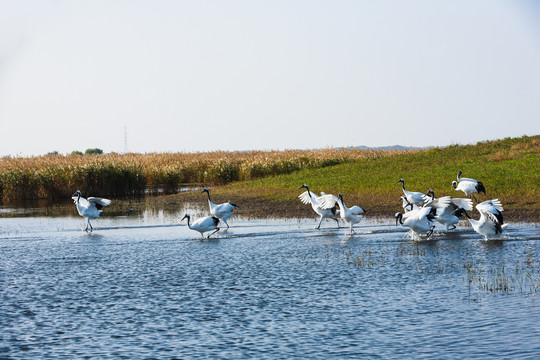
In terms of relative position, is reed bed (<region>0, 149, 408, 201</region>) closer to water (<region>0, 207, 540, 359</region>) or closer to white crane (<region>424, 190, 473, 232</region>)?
water (<region>0, 207, 540, 359</region>)

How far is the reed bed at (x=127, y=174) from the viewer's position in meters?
41.0

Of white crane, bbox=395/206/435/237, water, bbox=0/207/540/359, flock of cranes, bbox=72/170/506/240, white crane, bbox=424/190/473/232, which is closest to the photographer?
water, bbox=0/207/540/359

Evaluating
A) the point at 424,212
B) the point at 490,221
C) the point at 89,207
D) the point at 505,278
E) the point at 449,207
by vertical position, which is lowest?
the point at 505,278

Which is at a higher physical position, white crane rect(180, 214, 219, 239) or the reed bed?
the reed bed

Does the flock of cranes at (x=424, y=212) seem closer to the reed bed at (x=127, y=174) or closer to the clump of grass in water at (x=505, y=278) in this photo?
the clump of grass in water at (x=505, y=278)

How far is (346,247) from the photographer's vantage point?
18.1 meters

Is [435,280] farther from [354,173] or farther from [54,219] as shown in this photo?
[354,173]

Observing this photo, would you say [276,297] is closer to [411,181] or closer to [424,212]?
[424,212]

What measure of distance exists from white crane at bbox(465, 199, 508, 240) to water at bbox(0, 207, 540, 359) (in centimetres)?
32

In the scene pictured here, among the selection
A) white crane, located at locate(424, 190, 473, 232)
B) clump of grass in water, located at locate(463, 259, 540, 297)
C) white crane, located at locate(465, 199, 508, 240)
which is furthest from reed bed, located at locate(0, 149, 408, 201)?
clump of grass in water, located at locate(463, 259, 540, 297)

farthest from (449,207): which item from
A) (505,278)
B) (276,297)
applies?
(276,297)

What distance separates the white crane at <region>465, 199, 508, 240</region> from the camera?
57.9 feet

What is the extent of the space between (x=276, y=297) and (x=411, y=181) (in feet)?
72.2

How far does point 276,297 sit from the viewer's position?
12352mm
